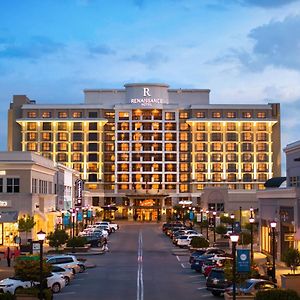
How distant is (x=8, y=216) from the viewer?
73625 millimetres

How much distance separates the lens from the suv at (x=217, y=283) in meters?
35.8

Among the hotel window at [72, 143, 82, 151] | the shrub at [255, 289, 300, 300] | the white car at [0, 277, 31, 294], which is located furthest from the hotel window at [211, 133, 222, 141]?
the shrub at [255, 289, 300, 300]

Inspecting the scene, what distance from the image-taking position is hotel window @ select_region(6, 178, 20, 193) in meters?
75.5

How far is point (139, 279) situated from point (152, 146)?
124 m

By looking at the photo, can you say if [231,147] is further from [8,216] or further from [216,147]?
[8,216]

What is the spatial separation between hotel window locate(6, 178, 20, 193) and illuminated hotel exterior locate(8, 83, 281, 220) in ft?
297

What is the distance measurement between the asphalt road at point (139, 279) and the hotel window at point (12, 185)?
14.3m

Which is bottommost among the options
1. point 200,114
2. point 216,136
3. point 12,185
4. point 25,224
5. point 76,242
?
point 76,242

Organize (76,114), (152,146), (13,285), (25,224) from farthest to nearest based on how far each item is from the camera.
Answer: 1. (76,114)
2. (152,146)
3. (25,224)
4. (13,285)

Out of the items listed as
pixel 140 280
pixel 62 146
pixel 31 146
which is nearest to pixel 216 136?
pixel 62 146

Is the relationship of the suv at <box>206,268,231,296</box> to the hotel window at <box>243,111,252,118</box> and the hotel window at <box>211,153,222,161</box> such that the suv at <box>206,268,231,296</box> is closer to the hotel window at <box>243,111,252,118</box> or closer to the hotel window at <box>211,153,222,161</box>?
the hotel window at <box>211,153,222,161</box>

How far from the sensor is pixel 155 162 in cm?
16825

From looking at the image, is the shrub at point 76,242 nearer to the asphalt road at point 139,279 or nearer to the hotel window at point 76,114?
the asphalt road at point 139,279

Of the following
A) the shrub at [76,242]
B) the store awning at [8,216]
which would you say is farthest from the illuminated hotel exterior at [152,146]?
the shrub at [76,242]
